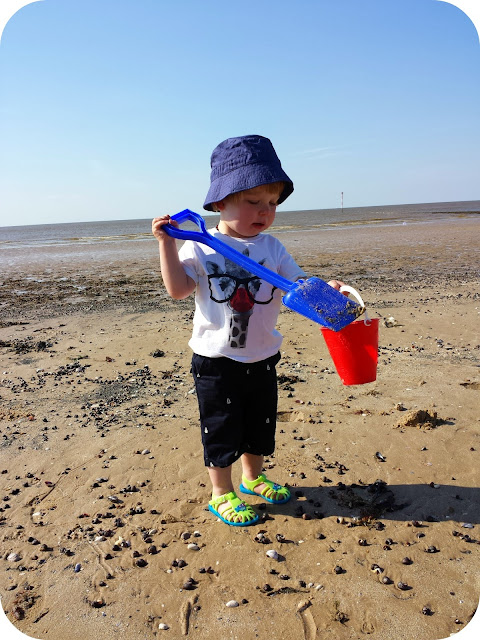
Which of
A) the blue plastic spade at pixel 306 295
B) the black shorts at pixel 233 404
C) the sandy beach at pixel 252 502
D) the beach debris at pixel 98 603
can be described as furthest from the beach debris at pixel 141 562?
the blue plastic spade at pixel 306 295

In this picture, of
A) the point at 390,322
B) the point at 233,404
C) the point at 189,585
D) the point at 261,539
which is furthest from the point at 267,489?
the point at 390,322

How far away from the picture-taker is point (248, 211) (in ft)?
8.55

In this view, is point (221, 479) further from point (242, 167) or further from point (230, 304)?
point (242, 167)

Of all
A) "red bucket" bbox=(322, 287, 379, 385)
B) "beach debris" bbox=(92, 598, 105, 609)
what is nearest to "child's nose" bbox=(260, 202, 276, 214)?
"red bucket" bbox=(322, 287, 379, 385)

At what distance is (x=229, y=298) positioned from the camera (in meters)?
2.61

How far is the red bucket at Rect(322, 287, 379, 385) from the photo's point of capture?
259 cm

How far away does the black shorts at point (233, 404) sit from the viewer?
2.67m

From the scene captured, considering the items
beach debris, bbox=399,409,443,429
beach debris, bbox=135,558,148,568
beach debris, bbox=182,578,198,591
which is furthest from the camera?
beach debris, bbox=399,409,443,429

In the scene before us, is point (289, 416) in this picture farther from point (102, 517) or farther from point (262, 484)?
point (102, 517)

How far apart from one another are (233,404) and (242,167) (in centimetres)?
130

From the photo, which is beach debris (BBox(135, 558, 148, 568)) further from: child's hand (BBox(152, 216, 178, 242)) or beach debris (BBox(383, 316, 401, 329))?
beach debris (BBox(383, 316, 401, 329))

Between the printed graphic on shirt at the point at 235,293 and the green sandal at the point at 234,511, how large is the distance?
2.92 ft

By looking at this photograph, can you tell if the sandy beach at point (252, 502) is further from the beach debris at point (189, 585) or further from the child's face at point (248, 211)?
the child's face at point (248, 211)

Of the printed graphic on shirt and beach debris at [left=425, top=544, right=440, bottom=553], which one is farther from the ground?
the printed graphic on shirt
